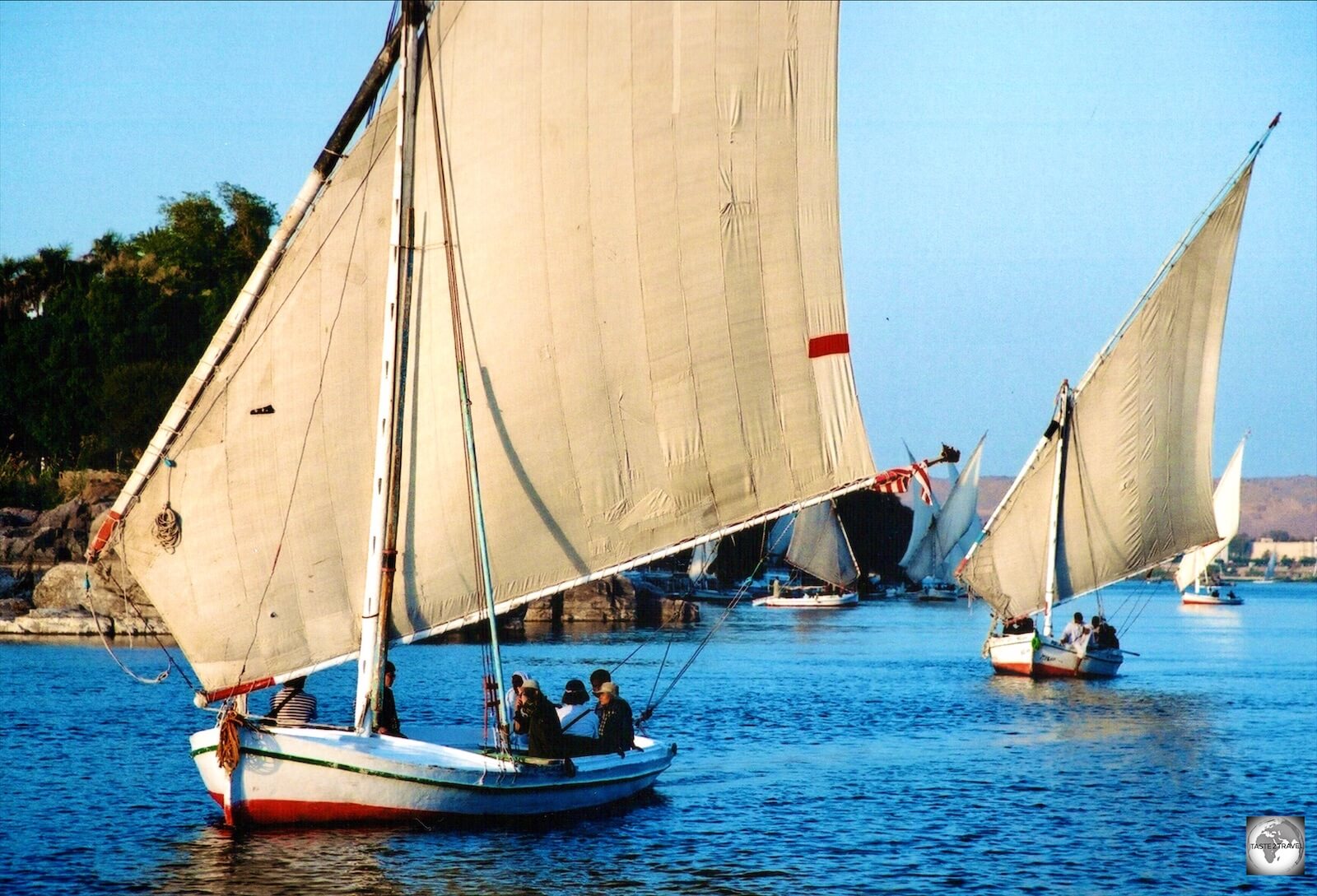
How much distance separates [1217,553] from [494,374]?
145114 mm

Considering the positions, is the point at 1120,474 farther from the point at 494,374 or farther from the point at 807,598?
the point at 807,598

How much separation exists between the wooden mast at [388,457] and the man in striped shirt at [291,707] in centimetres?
102

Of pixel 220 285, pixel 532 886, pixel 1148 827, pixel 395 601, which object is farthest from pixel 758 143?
pixel 220 285

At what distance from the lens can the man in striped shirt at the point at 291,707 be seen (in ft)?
78.7

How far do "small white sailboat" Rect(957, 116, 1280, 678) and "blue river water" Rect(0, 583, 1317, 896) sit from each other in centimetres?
335

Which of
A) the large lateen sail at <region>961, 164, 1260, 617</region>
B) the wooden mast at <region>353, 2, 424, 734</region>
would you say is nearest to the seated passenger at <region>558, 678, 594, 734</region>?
the wooden mast at <region>353, 2, 424, 734</region>

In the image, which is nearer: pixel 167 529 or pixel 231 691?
pixel 167 529

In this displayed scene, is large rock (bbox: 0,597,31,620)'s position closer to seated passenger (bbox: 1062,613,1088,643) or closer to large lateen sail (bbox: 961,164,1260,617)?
large lateen sail (bbox: 961,164,1260,617)

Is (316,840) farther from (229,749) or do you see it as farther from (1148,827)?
(1148,827)

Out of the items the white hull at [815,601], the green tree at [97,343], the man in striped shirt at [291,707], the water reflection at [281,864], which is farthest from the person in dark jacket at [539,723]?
the white hull at [815,601]

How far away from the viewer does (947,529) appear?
5965 inches

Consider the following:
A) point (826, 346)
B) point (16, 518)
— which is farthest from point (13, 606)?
point (826, 346)

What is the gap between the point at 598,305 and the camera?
24438 mm

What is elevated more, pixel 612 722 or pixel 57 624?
pixel 57 624
